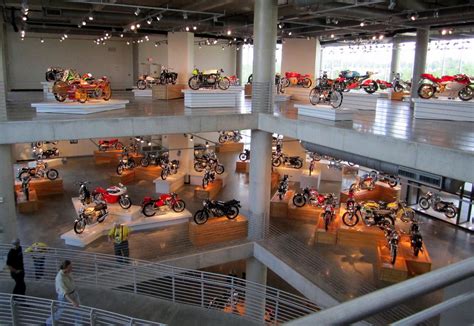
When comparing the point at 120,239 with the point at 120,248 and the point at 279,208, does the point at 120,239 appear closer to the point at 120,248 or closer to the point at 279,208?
the point at 120,248

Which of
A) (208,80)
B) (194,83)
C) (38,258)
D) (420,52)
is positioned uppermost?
(420,52)

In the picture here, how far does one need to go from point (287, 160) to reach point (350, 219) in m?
9.57

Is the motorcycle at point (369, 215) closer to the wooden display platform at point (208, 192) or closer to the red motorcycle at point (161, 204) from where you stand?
the red motorcycle at point (161, 204)

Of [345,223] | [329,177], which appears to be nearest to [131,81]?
[329,177]

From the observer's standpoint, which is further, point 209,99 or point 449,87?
point 209,99

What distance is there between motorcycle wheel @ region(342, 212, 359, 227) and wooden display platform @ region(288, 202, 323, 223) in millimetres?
1805

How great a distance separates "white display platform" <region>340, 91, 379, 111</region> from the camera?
17000 mm

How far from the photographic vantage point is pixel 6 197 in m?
12.2

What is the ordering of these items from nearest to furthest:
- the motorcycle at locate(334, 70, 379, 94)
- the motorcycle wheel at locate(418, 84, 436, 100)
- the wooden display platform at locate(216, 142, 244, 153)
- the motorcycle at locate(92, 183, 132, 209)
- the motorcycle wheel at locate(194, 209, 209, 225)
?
the motorcycle wheel at locate(418, 84, 436, 100) → the motorcycle wheel at locate(194, 209, 209, 225) → the motorcycle at locate(92, 183, 132, 209) → the motorcycle at locate(334, 70, 379, 94) → the wooden display platform at locate(216, 142, 244, 153)

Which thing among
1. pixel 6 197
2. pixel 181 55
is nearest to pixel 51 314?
pixel 6 197

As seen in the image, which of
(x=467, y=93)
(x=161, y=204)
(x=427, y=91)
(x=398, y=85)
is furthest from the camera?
(x=398, y=85)

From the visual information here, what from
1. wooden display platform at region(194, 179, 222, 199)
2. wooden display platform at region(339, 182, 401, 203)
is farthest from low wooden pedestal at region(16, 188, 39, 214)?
wooden display platform at region(339, 182, 401, 203)

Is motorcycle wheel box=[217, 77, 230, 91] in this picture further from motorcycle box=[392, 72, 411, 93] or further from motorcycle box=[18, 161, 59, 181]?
motorcycle box=[392, 72, 411, 93]

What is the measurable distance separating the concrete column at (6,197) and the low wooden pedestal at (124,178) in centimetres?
1089
